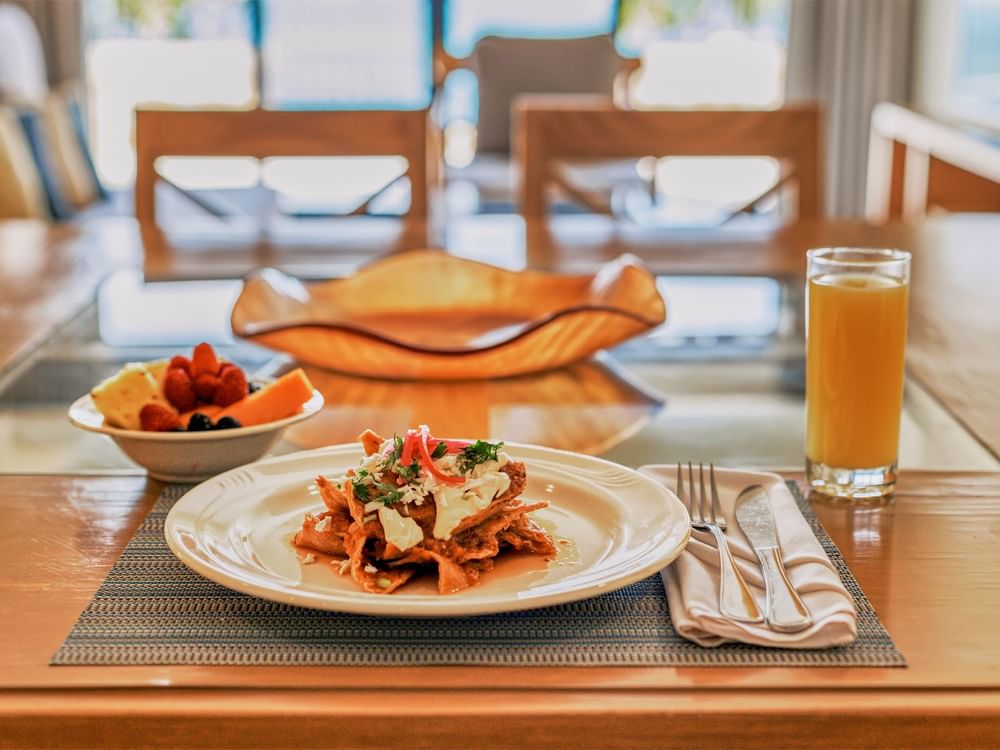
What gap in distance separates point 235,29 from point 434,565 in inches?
208

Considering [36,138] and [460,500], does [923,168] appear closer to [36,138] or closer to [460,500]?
[36,138]

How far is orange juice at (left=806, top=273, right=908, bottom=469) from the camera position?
89cm

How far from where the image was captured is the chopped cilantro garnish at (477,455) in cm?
73

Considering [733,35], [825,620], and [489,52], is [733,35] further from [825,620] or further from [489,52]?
[825,620]

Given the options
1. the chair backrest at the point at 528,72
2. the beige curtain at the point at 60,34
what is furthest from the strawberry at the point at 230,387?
the beige curtain at the point at 60,34

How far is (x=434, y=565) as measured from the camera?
72 centimetres

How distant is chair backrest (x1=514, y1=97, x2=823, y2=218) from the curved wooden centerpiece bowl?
0.79 metres

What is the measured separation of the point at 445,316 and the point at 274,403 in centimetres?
52

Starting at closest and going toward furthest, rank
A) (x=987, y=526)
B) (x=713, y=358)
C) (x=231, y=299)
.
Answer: (x=987, y=526)
(x=713, y=358)
(x=231, y=299)

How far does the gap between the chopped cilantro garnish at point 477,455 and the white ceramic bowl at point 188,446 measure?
231 millimetres

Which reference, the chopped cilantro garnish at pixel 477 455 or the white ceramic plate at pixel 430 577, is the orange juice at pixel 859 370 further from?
the chopped cilantro garnish at pixel 477 455

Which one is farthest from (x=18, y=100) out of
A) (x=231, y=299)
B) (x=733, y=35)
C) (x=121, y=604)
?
(x=121, y=604)

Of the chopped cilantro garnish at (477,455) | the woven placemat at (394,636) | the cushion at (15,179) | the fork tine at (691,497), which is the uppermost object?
the chopped cilantro garnish at (477,455)

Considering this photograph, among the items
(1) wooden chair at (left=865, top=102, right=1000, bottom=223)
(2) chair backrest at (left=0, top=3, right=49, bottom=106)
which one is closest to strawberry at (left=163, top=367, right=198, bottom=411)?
(1) wooden chair at (left=865, top=102, right=1000, bottom=223)
